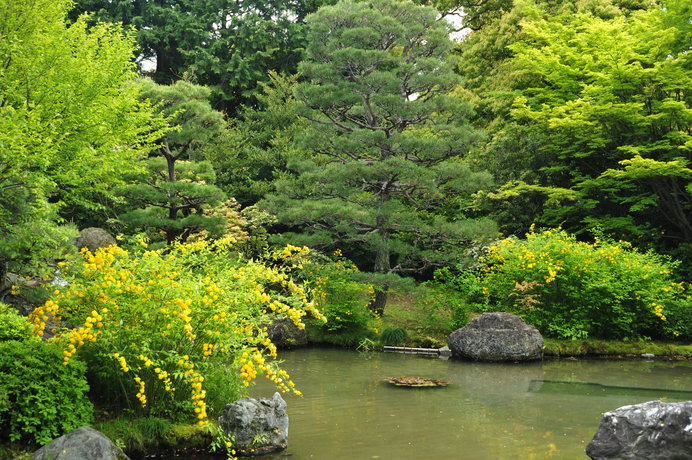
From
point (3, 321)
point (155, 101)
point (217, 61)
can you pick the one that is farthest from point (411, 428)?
point (217, 61)

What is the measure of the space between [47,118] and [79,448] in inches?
271

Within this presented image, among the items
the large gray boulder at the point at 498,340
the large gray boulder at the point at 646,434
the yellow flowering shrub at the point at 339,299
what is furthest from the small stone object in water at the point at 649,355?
the large gray boulder at the point at 646,434

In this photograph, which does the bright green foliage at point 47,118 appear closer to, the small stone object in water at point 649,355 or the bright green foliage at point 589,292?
the bright green foliage at point 589,292

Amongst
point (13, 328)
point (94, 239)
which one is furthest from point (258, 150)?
point (13, 328)

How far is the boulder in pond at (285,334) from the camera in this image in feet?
42.8

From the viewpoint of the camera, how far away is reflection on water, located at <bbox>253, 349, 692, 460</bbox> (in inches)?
244

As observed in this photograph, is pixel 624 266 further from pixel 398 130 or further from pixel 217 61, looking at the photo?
pixel 217 61

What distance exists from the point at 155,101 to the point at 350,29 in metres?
5.15

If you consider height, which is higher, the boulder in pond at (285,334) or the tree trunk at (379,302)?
the tree trunk at (379,302)

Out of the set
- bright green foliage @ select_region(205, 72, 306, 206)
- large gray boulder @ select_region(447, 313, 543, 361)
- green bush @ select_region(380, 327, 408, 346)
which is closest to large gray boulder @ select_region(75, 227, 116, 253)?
bright green foliage @ select_region(205, 72, 306, 206)

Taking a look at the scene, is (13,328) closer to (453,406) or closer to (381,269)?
(453,406)

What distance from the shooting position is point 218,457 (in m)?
5.90

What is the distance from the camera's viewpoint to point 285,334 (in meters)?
13.2

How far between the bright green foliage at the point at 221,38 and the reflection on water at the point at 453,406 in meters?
15.5
